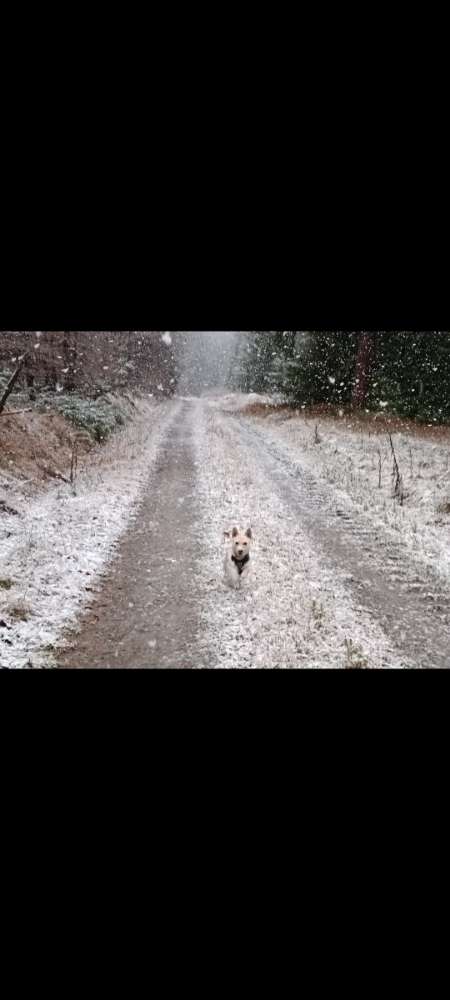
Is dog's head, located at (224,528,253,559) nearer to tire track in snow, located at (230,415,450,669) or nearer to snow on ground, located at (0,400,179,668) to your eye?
tire track in snow, located at (230,415,450,669)

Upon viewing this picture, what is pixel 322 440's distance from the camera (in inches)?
371

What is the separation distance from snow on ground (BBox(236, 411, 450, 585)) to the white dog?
2392mm

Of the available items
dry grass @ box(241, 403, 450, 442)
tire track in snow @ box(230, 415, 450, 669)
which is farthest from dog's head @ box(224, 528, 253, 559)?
dry grass @ box(241, 403, 450, 442)

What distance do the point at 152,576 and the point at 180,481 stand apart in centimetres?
356

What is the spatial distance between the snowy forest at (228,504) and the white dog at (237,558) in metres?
0.02

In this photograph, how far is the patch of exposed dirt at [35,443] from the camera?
7.25 m

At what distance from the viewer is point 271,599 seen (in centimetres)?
607

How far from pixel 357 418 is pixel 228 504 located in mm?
2586

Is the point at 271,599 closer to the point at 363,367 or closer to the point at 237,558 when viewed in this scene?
the point at 237,558

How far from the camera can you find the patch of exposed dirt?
7.25 m

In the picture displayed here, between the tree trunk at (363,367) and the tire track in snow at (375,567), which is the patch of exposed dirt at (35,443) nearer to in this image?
the tire track in snow at (375,567)
